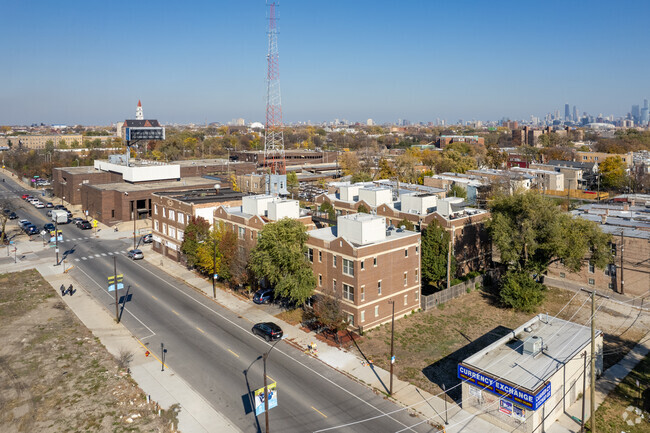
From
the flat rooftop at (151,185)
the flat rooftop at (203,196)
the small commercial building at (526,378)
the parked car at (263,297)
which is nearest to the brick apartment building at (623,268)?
the small commercial building at (526,378)

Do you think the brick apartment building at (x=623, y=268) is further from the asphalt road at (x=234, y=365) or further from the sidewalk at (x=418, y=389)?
the asphalt road at (x=234, y=365)

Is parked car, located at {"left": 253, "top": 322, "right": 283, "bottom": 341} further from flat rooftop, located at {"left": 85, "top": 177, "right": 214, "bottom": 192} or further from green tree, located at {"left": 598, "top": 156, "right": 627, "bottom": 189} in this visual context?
green tree, located at {"left": 598, "top": 156, "right": 627, "bottom": 189}

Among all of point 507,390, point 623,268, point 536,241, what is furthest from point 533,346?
point 623,268

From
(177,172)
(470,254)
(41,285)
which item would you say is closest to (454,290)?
(470,254)

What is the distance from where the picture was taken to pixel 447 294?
155 ft

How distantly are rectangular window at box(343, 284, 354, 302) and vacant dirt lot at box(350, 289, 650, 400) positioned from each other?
3.34m

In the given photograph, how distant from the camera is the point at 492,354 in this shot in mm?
30062

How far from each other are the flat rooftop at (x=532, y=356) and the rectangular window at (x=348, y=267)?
42.1 ft

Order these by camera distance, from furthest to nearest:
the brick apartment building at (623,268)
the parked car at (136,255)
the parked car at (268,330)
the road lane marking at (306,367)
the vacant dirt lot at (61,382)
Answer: the parked car at (136,255) < the brick apartment building at (623,268) < the parked car at (268,330) < the road lane marking at (306,367) < the vacant dirt lot at (61,382)

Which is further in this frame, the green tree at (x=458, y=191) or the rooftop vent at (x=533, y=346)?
the green tree at (x=458, y=191)

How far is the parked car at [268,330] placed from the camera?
3791cm

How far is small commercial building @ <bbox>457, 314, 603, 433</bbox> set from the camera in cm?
2614

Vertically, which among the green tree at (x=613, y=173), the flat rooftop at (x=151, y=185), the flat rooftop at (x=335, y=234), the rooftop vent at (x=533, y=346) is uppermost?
the green tree at (x=613, y=173)

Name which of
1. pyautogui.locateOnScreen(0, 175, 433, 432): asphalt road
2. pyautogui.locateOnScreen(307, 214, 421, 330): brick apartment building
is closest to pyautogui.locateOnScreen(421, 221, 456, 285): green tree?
pyautogui.locateOnScreen(307, 214, 421, 330): brick apartment building
